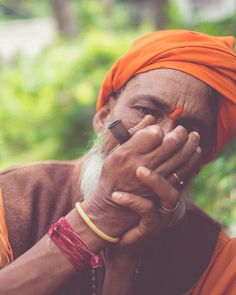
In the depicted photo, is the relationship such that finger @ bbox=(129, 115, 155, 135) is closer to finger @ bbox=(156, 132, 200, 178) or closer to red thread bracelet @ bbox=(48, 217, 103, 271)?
finger @ bbox=(156, 132, 200, 178)

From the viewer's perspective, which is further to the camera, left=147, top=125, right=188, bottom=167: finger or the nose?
the nose

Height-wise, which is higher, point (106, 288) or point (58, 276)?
point (58, 276)

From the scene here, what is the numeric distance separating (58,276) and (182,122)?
102 centimetres

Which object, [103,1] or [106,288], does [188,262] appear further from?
[103,1]

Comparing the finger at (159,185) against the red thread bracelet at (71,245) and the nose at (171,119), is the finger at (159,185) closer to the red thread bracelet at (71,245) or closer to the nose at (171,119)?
the red thread bracelet at (71,245)

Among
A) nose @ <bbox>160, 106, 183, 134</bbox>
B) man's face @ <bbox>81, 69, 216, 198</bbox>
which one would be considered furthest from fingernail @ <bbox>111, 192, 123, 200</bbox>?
nose @ <bbox>160, 106, 183, 134</bbox>

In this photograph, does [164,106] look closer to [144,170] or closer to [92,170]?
[92,170]

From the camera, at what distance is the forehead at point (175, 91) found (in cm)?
277

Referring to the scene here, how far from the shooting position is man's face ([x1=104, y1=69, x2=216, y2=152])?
9.03ft

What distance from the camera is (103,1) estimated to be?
29.8m

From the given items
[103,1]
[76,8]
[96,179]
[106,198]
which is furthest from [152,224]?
[103,1]

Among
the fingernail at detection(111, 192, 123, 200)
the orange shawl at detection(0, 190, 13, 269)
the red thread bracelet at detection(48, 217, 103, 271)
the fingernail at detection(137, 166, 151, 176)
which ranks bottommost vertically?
the orange shawl at detection(0, 190, 13, 269)

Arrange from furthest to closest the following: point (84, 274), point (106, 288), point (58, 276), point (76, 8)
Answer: point (76, 8)
point (84, 274)
point (106, 288)
point (58, 276)

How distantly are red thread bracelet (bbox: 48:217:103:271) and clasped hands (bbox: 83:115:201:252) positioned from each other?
0.10 m
